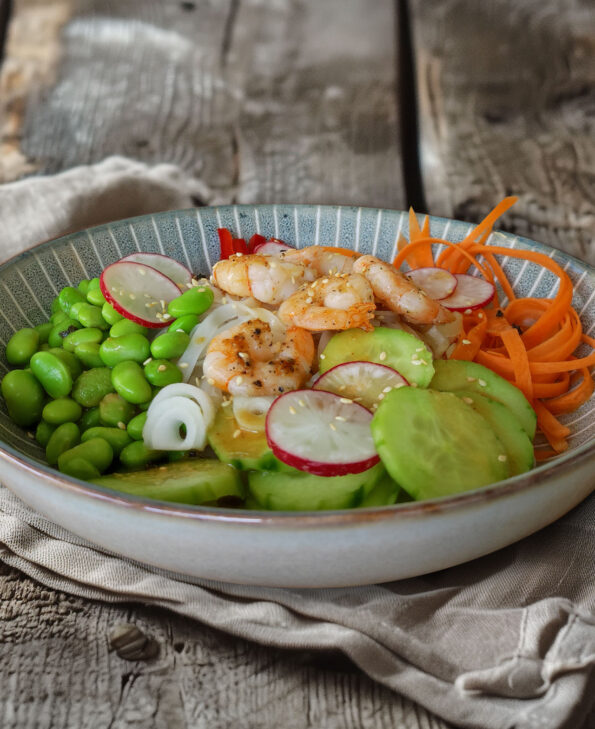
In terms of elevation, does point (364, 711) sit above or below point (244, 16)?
below

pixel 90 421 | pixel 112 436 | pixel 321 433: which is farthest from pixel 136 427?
pixel 321 433

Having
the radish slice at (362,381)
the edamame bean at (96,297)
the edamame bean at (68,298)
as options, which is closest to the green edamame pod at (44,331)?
the edamame bean at (68,298)

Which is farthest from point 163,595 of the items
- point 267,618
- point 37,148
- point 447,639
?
point 37,148

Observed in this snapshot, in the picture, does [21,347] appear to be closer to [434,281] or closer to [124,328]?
[124,328]

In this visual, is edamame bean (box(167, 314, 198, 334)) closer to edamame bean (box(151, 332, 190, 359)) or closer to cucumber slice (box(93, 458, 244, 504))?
edamame bean (box(151, 332, 190, 359))

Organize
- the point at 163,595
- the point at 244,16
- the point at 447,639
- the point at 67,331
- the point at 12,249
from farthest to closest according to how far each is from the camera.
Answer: the point at 244,16 < the point at 12,249 < the point at 67,331 < the point at 163,595 < the point at 447,639

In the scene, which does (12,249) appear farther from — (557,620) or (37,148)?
(557,620)

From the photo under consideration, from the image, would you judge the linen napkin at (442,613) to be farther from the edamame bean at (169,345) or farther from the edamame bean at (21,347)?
the edamame bean at (169,345)
